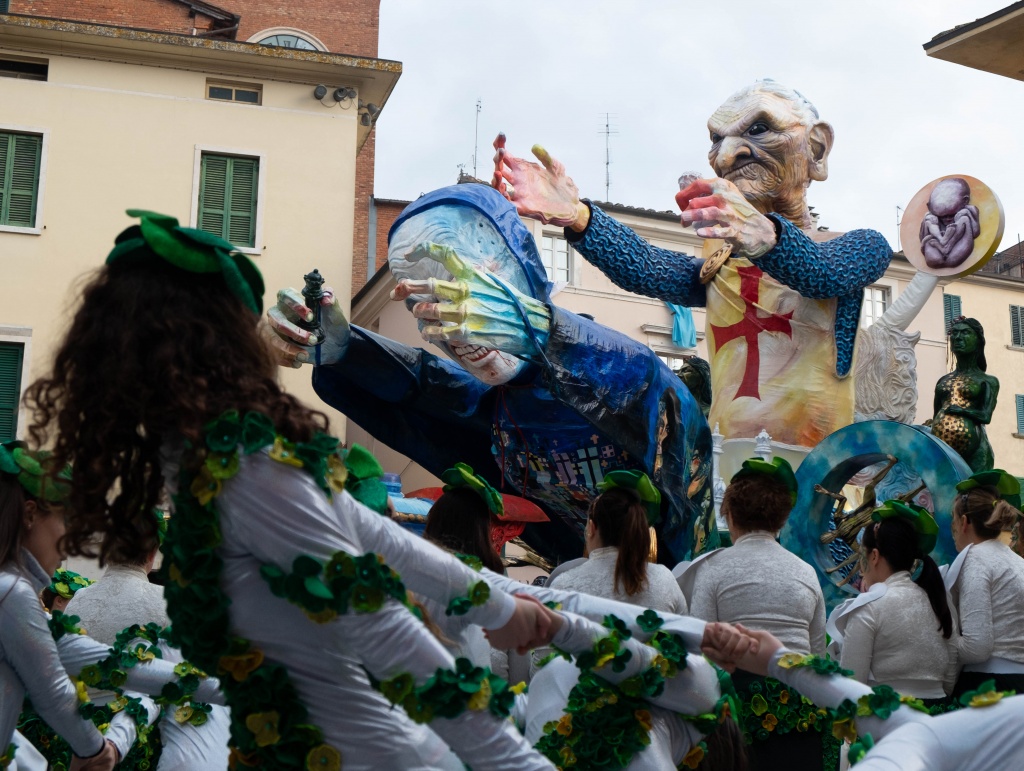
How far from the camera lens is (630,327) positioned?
85.1 ft

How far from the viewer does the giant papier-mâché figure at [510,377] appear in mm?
8438

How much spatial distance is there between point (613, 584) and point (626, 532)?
0.18 metres

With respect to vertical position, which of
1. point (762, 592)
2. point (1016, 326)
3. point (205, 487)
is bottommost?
point (762, 592)

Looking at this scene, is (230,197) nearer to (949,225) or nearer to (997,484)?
(949,225)

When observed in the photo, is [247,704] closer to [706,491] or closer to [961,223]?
[706,491]

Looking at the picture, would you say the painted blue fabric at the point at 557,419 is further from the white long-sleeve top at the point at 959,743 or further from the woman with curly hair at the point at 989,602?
the white long-sleeve top at the point at 959,743

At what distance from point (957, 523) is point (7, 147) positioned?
16087 mm

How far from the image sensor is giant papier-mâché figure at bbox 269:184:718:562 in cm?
844

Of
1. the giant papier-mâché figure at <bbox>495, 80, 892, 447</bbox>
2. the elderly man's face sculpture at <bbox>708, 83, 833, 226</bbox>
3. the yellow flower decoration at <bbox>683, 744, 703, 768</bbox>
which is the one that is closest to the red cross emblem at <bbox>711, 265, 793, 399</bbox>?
the giant papier-mâché figure at <bbox>495, 80, 892, 447</bbox>

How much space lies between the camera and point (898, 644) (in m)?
5.29

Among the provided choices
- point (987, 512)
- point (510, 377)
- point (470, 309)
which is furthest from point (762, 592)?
point (510, 377)

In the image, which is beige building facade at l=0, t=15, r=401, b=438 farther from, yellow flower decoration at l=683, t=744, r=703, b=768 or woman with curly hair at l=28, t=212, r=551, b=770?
woman with curly hair at l=28, t=212, r=551, b=770

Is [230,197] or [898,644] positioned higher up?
[230,197]

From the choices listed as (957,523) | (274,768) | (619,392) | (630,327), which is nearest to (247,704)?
(274,768)
